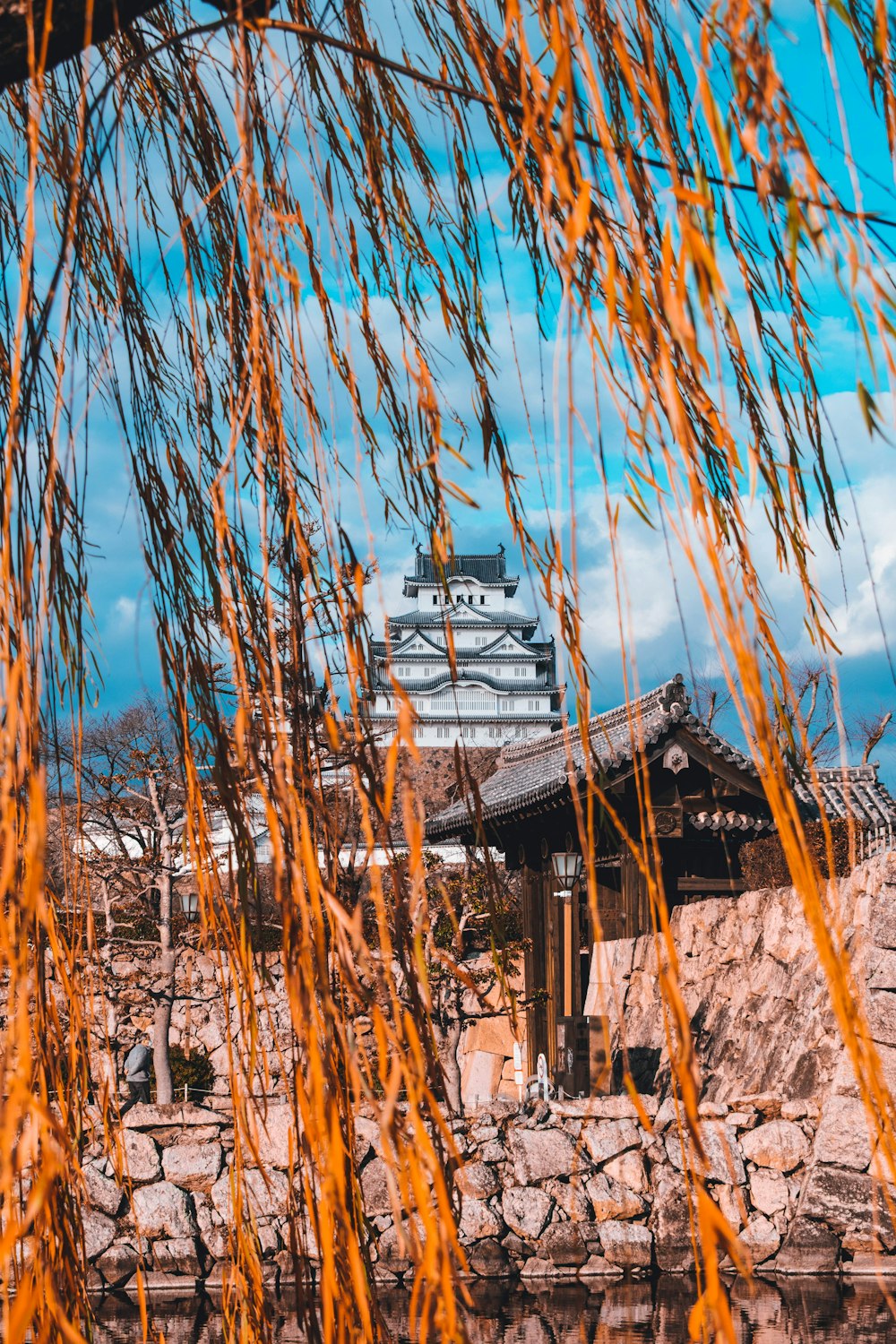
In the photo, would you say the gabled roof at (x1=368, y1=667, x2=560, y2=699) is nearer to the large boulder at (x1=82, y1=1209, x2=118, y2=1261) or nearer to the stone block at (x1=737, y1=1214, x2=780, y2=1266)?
the large boulder at (x1=82, y1=1209, x2=118, y2=1261)

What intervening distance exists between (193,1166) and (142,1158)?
28cm

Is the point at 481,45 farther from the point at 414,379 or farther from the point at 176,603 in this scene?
the point at 176,603

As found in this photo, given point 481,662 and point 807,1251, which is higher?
point 481,662

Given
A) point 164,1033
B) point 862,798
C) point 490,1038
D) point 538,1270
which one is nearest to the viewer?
point 538,1270

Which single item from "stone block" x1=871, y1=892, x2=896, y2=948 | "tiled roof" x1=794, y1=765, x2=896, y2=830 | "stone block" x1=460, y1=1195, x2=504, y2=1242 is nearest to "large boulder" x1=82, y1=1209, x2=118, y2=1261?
"stone block" x1=460, y1=1195, x2=504, y2=1242

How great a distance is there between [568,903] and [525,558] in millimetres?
8049

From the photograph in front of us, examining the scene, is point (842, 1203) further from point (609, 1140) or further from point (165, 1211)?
point (165, 1211)

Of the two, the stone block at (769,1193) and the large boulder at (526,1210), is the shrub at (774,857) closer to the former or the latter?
the stone block at (769,1193)

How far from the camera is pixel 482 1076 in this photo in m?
11.1

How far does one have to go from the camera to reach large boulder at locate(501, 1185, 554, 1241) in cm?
592

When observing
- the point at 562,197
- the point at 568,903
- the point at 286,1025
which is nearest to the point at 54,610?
the point at 562,197

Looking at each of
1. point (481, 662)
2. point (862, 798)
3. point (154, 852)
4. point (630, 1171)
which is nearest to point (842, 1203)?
point (630, 1171)

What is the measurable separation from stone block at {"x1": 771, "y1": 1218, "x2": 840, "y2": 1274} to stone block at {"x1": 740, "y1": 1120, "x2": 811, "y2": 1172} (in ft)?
1.04

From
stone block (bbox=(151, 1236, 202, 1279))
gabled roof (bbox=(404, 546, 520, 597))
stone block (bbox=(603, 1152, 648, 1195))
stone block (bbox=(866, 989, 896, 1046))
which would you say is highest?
gabled roof (bbox=(404, 546, 520, 597))
